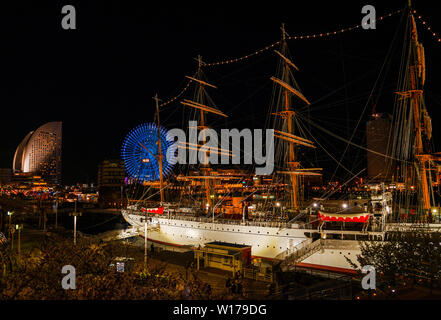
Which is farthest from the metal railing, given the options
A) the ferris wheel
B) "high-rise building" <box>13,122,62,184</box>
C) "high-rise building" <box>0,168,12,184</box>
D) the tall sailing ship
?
"high-rise building" <box>0,168,12,184</box>

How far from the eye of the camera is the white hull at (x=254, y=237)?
1956 centimetres

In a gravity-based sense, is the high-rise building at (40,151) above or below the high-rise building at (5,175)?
above

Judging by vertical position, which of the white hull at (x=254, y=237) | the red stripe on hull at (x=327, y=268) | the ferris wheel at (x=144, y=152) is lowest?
the red stripe on hull at (x=327, y=268)

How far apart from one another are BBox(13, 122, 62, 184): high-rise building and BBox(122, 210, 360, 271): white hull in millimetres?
173579

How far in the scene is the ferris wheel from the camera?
53312mm

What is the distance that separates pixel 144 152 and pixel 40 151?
15962cm

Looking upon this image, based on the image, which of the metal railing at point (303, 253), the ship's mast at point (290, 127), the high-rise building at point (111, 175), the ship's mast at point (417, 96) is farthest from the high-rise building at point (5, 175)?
the ship's mast at point (417, 96)

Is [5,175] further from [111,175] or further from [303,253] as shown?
[303,253]

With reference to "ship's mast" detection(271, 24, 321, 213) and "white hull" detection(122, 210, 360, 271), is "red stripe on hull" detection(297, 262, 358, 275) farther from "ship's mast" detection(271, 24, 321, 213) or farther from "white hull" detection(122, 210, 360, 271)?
"ship's mast" detection(271, 24, 321, 213)

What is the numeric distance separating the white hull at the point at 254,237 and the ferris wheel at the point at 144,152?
67.8 ft

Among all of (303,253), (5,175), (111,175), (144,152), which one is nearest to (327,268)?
(303,253)

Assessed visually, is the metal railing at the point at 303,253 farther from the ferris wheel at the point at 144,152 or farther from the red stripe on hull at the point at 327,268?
the ferris wheel at the point at 144,152

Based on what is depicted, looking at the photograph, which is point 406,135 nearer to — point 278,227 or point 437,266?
point 278,227
